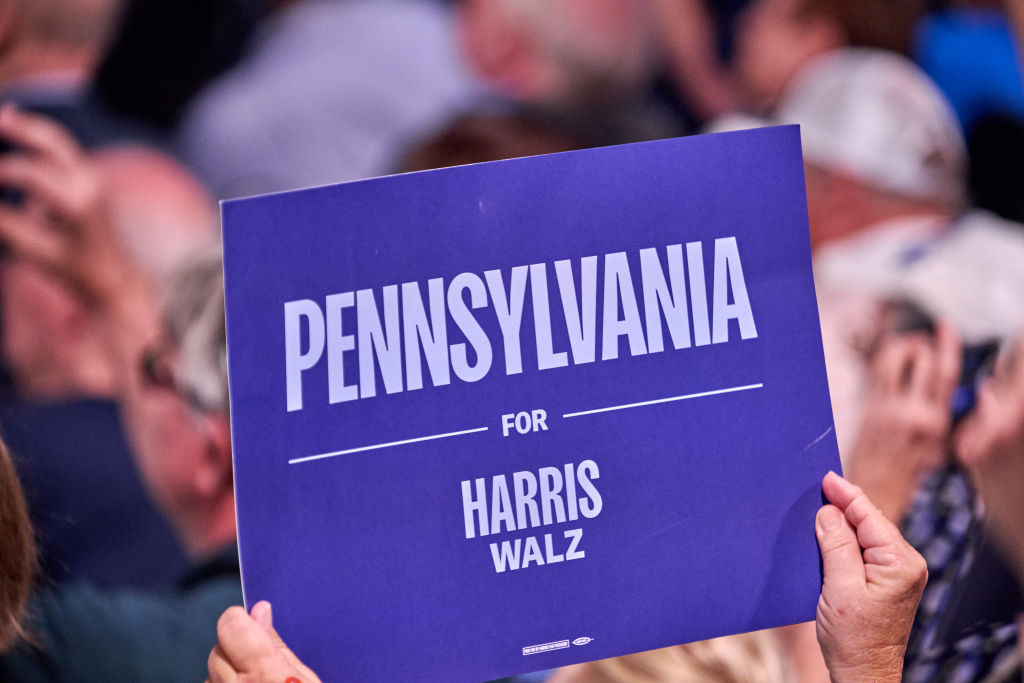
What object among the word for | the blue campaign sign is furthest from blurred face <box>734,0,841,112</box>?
the word for

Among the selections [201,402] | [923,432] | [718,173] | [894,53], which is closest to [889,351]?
[923,432]

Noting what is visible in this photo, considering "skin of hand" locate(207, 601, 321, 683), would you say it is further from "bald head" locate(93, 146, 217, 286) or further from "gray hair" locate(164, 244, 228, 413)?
"bald head" locate(93, 146, 217, 286)

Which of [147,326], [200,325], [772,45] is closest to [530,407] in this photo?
[200,325]

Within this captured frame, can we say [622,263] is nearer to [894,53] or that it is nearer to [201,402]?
[201,402]

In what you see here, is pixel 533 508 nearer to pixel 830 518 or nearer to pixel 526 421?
pixel 526 421

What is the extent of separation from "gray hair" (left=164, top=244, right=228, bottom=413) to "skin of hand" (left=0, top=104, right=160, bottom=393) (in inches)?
2.1

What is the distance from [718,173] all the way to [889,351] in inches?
49.1

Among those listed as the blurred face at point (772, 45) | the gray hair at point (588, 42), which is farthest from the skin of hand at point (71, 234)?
the blurred face at point (772, 45)

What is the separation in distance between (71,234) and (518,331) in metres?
1.37

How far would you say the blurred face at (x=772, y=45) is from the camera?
2066 millimetres

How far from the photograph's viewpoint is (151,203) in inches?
70.2

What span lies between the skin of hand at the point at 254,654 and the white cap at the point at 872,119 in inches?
71.7

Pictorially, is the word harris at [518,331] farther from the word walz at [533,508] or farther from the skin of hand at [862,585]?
the skin of hand at [862,585]

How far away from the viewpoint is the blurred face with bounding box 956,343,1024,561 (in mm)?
1770
